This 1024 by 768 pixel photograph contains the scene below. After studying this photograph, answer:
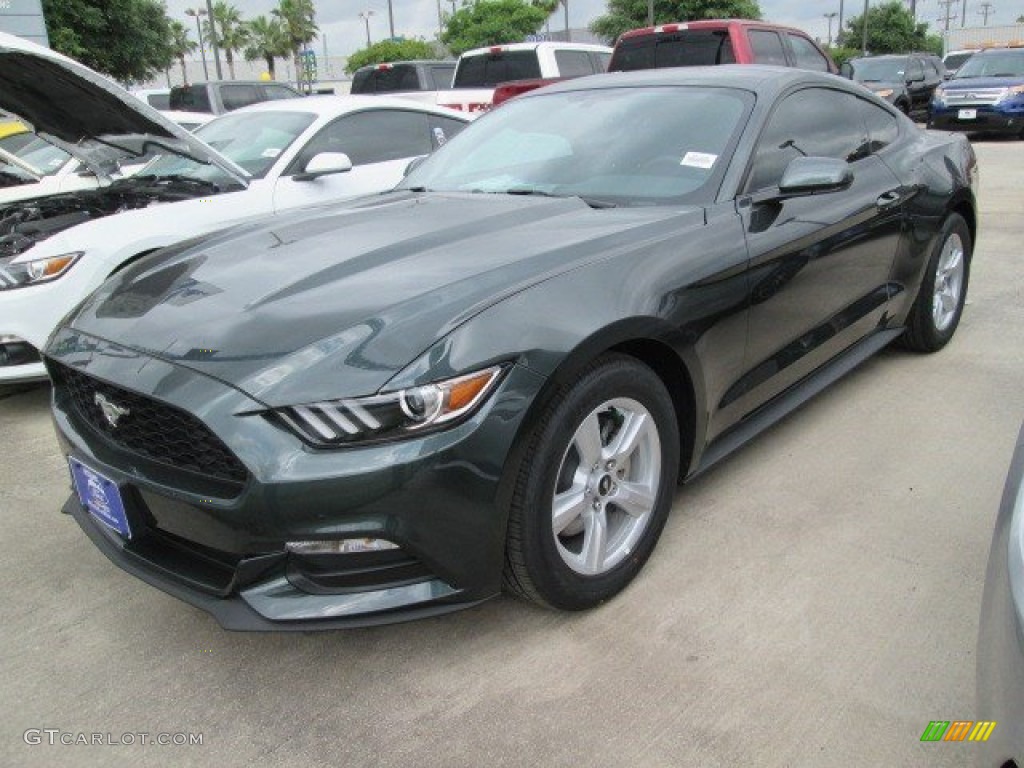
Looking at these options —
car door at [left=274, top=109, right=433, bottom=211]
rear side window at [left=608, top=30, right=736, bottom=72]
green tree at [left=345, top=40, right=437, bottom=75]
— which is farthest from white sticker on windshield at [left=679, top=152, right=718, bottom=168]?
green tree at [left=345, top=40, right=437, bottom=75]

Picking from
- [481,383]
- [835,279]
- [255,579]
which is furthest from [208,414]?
[835,279]

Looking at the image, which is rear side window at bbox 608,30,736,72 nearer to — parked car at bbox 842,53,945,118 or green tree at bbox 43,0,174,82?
parked car at bbox 842,53,945,118

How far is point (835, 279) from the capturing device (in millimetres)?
3414

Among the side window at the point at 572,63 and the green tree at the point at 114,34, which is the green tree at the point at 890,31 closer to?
the green tree at the point at 114,34

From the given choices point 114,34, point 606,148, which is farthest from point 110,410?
point 114,34

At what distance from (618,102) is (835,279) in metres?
1.09

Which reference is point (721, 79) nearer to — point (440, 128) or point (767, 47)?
point (440, 128)

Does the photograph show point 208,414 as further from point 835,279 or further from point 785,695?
point 835,279

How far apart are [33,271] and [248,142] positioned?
2.05 metres

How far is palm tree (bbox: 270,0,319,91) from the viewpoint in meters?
70.9

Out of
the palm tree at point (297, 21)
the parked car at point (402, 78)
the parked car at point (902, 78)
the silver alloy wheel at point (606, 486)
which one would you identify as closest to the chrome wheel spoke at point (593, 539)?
the silver alloy wheel at point (606, 486)

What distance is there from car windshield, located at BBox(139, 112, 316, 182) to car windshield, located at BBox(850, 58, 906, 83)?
15412mm

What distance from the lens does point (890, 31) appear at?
181 ft

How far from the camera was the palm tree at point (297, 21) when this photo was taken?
70.9m
